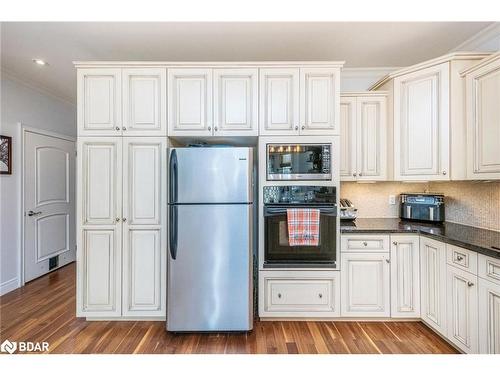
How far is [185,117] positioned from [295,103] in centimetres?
97

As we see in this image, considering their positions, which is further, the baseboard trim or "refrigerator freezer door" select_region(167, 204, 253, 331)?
the baseboard trim

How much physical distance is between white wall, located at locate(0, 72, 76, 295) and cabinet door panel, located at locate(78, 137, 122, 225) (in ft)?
5.11

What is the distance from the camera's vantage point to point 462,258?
1757 mm

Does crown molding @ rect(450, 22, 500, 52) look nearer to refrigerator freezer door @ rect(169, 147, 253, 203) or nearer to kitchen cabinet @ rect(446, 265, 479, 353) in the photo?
kitchen cabinet @ rect(446, 265, 479, 353)

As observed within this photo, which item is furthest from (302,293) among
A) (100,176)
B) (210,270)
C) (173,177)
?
(100,176)

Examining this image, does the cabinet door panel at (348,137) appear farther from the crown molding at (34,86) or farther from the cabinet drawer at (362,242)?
the crown molding at (34,86)

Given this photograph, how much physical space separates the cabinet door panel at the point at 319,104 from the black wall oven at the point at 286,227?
527 millimetres

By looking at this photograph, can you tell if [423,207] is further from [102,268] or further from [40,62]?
[40,62]

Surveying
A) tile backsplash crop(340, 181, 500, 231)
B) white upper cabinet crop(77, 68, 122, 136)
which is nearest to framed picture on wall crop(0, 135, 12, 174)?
white upper cabinet crop(77, 68, 122, 136)

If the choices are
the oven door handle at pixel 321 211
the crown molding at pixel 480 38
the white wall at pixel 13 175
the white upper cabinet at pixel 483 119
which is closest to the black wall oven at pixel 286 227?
the oven door handle at pixel 321 211

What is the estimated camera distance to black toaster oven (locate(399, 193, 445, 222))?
2.50 meters

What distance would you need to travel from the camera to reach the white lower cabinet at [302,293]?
7.34 feet

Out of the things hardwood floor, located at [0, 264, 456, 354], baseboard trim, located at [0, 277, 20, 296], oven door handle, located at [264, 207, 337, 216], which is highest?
oven door handle, located at [264, 207, 337, 216]
